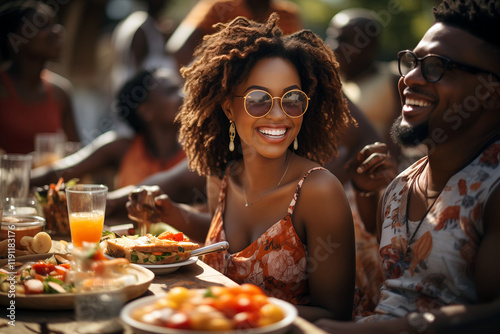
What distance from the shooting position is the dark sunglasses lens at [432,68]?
2.07 metres

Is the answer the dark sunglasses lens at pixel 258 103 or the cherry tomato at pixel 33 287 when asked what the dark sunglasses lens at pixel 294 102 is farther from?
the cherry tomato at pixel 33 287

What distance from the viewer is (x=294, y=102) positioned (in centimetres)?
251

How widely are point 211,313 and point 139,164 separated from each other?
3526 millimetres

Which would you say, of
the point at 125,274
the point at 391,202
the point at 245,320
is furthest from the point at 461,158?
the point at 125,274

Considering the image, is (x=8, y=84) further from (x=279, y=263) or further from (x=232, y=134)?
(x=279, y=263)

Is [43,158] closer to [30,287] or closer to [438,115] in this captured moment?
[30,287]

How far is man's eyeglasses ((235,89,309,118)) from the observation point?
2.50 m

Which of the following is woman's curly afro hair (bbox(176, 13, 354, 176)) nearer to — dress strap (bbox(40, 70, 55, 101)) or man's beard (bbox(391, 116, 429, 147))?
man's beard (bbox(391, 116, 429, 147))

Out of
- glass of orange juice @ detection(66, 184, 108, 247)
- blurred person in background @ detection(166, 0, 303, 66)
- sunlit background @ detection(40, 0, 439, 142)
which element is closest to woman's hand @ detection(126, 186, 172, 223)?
glass of orange juice @ detection(66, 184, 108, 247)

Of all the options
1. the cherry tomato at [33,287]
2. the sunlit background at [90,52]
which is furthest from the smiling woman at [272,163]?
the sunlit background at [90,52]

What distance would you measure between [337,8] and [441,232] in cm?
2989

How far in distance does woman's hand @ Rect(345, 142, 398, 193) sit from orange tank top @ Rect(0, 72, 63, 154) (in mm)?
3761

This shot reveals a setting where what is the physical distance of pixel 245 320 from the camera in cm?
140

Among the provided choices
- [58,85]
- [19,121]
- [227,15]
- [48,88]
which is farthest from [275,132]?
[58,85]
